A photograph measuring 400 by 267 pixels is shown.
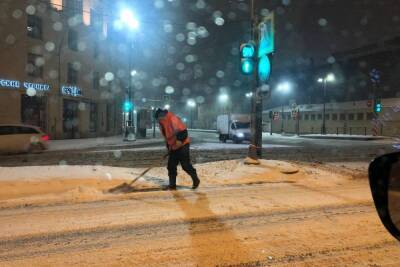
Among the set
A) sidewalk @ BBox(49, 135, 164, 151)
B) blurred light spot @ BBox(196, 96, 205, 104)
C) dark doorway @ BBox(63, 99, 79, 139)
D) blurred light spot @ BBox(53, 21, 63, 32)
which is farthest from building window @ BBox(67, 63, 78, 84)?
blurred light spot @ BBox(196, 96, 205, 104)

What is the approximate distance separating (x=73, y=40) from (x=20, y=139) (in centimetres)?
1573

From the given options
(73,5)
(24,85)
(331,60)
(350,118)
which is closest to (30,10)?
(24,85)

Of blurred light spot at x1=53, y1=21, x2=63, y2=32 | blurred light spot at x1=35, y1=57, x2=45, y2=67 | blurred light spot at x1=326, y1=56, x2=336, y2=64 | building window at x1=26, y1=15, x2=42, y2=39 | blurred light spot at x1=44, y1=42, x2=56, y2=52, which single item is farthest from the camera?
blurred light spot at x1=326, y1=56, x2=336, y2=64

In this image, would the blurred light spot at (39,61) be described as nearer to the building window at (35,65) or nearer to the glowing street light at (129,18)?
the building window at (35,65)

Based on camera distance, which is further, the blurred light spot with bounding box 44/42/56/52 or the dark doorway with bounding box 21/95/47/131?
the blurred light spot with bounding box 44/42/56/52

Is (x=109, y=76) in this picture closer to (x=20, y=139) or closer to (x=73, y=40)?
(x=73, y=40)

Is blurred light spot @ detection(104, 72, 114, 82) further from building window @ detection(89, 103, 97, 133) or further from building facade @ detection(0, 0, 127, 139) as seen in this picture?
building window @ detection(89, 103, 97, 133)

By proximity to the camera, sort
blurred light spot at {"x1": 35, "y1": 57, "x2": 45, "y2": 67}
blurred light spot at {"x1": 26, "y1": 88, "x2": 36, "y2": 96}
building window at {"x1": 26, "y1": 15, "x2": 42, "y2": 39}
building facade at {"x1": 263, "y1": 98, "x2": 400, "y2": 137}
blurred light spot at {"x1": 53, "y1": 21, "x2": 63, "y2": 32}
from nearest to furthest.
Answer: blurred light spot at {"x1": 26, "y1": 88, "x2": 36, "y2": 96}
building window at {"x1": 26, "y1": 15, "x2": 42, "y2": 39}
blurred light spot at {"x1": 35, "y1": 57, "x2": 45, "y2": 67}
blurred light spot at {"x1": 53, "y1": 21, "x2": 63, "y2": 32}
building facade at {"x1": 263, "y1": 98, "x2": 400, "y2": 137}

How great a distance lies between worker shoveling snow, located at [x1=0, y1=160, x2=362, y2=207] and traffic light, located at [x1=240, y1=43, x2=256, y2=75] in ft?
8.35

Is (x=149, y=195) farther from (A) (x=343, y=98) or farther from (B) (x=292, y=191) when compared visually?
(A) (x=343, y=98)

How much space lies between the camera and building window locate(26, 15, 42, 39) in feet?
→ 95.2

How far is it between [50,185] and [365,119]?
4708 cm

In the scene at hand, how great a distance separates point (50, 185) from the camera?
8898mm

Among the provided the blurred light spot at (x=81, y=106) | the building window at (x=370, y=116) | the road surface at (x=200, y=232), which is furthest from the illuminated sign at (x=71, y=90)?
the building window at (x=370, y=116)
